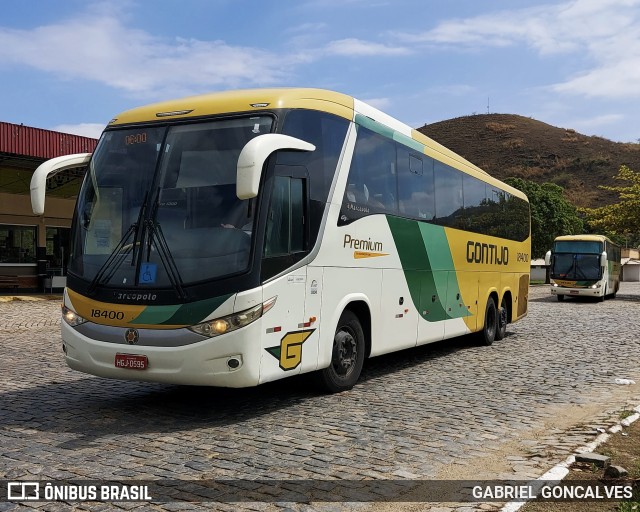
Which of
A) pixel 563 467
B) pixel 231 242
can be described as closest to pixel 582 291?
pixel 231 242

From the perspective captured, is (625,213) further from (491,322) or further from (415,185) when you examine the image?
(415,185)

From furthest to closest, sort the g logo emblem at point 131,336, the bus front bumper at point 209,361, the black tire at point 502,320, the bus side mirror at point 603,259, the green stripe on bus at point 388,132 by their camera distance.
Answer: the bus side mirror at point 603,259
the black tire at point 502,320
the green stripe on bus at point 388,132
the g logo emblem at point 131,336
the bus front bumper at point 209,361

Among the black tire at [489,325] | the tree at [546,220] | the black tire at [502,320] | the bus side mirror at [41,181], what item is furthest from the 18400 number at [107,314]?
the tree at [546,220]

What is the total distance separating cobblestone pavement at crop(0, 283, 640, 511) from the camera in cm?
521

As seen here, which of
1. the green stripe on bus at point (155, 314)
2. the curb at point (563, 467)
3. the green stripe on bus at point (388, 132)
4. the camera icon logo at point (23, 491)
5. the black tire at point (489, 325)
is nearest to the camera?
the curb at point (563, 467)

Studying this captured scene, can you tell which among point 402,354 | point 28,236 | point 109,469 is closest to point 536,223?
point 28,236

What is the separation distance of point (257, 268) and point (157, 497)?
2560 mm

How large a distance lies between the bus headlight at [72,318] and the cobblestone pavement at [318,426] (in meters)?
0.95

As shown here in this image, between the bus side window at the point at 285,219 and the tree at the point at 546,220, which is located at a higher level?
the tree at the point at 546,220

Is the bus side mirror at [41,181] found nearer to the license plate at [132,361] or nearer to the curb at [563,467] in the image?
the license plate at [132,361]

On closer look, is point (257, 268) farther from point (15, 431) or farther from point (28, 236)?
point (28, 236)

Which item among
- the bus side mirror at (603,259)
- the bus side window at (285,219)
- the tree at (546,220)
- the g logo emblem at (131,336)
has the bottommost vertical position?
the g logo emblem at (131,336)

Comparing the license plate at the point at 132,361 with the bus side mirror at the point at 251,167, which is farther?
the license plate at the point at 132,361

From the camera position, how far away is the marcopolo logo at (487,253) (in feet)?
42.7
